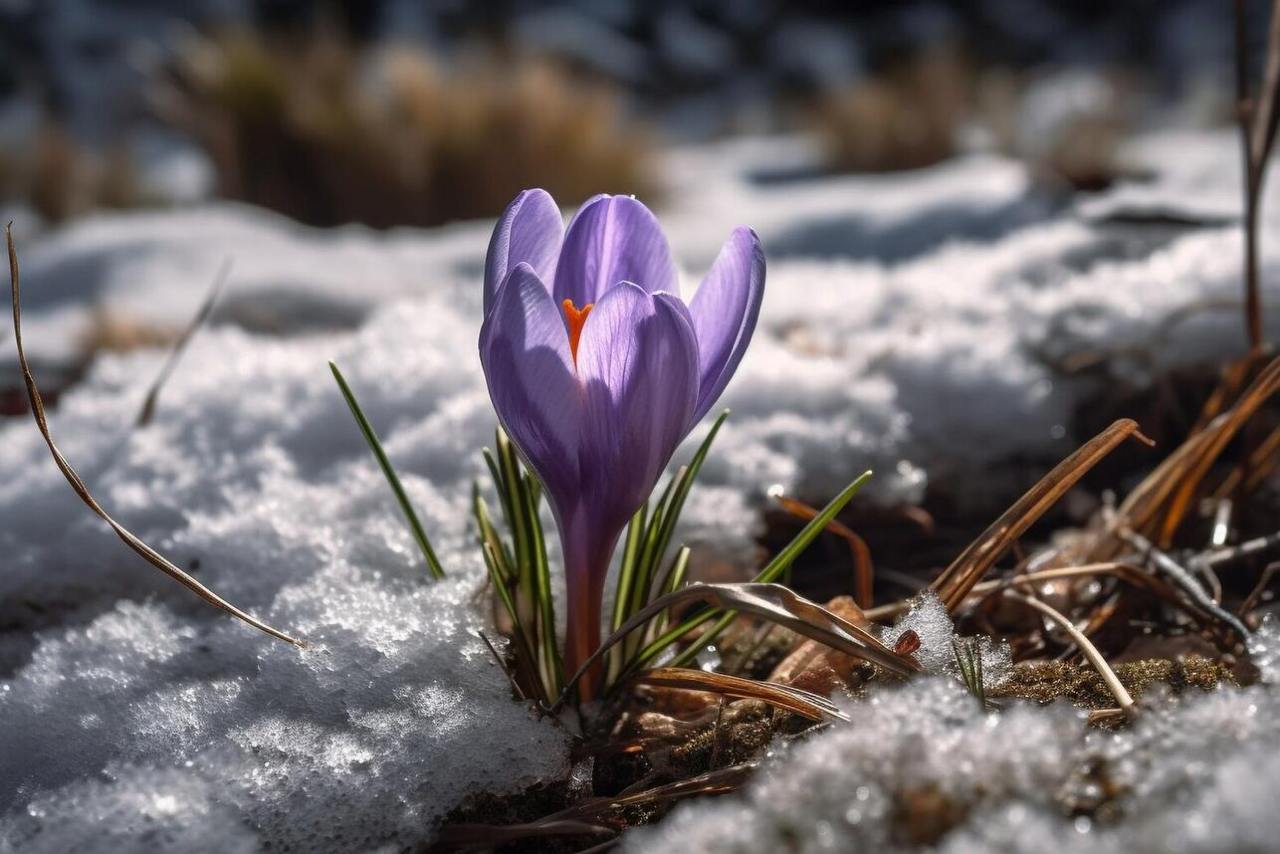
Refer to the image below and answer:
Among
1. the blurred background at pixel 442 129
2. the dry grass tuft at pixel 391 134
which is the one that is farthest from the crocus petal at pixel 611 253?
the dry grass tuft at pixel 391 134

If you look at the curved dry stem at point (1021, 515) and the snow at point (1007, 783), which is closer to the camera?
the snow at point (1007, 783)

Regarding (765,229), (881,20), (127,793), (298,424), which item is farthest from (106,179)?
(881,20)

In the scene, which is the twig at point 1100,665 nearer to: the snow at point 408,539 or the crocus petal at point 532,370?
the snow at point 408,539

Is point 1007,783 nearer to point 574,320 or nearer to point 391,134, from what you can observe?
point 574,320

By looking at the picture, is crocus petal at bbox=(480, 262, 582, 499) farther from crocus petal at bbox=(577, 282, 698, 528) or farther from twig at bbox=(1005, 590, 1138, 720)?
twig at bbox=(1005, 590, 1138, 720)

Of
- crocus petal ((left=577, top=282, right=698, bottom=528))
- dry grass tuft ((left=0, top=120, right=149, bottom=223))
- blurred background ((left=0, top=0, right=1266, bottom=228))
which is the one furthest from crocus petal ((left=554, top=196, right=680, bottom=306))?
dry grass tuft ((left=0, top=120, right=149, bottom=223))
